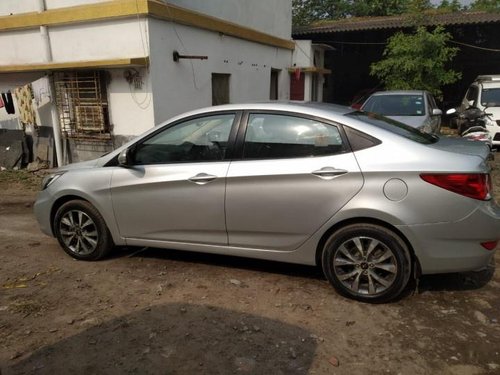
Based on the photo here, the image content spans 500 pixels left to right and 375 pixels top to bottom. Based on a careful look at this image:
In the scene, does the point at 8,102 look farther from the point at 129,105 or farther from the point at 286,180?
the point at 286,180

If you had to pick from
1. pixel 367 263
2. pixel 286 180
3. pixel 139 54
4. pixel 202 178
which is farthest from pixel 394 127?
pixel 139 54

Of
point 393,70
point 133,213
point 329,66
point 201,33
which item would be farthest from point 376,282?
point 329,66

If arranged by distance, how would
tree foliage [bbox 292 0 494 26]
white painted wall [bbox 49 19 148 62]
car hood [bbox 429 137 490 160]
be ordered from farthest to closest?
tree foliage [bbox 292 0 494 26] → white painted wall [bbox 49 19 148 62] → car hood [bbox 429 137 490 160]

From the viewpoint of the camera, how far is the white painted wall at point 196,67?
27.5ft

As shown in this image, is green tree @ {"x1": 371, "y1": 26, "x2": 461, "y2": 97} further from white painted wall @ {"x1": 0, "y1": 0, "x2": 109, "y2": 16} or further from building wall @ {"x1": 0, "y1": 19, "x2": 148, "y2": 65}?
white painted wall @ {"x1": 0, "y1": 0, "x2": 109, "y2": 16}

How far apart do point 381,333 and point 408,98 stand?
7314 millimetres

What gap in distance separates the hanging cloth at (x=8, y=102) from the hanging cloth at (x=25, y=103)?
20 centimetres

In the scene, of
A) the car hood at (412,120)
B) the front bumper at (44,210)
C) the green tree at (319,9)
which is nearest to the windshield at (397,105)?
the car hood at (412,120)

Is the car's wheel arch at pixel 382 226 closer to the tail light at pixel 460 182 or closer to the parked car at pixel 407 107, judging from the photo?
the tail light at pixel 460 182

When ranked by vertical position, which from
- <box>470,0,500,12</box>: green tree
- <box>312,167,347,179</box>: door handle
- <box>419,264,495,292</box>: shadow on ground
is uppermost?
<box>470,0,500,12</box>: green tree

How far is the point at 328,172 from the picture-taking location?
338 centimetres

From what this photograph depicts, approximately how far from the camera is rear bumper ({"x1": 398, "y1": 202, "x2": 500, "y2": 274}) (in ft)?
10.5

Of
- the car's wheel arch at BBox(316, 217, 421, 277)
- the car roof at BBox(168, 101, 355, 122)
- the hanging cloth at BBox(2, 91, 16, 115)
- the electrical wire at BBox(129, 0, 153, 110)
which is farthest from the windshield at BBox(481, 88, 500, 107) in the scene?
the hanging cloth at BBox(2, 91, 16, 115)

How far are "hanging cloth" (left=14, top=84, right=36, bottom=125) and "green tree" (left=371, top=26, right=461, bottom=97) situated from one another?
442 inches
